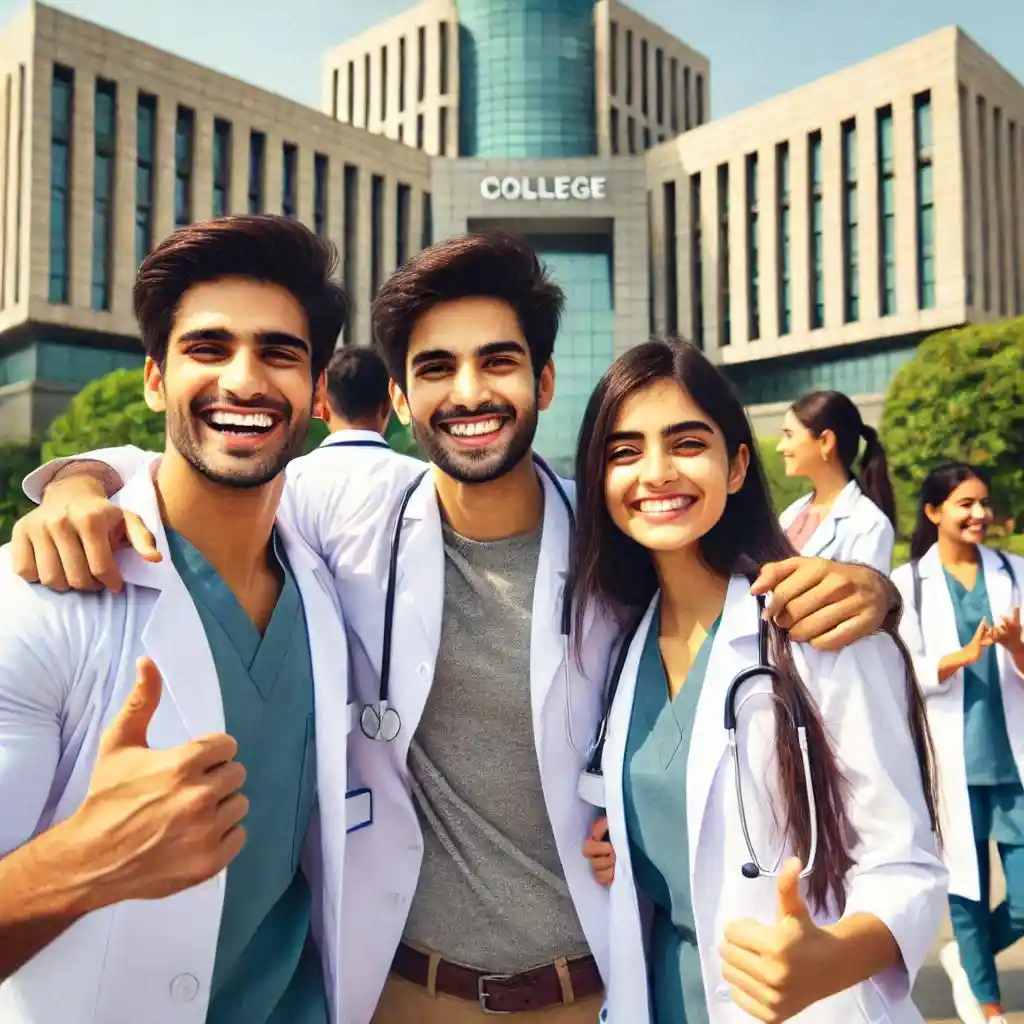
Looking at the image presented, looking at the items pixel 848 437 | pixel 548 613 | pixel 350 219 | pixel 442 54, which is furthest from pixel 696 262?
pixel 548 613

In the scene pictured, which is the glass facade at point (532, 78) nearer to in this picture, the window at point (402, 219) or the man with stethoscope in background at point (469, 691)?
the window at point (402, 219)

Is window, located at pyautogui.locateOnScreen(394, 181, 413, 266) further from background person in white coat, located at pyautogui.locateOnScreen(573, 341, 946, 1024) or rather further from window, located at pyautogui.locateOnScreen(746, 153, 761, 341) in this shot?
background person in white coat, located at pyautogui.locateOnScreen(573, 341, 946, 1024)

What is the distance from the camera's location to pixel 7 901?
1.80 m

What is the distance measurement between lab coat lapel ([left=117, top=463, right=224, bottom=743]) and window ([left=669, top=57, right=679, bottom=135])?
55143 mm

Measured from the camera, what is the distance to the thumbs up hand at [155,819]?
1.76 meters

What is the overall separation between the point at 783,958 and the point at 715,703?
0.62 metres

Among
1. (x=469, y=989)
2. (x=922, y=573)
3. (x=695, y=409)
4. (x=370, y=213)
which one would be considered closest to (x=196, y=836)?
(x=469, y=989)

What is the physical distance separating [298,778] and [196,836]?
59 centimetres

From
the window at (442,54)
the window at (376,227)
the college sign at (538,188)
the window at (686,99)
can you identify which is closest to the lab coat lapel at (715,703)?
the window at (376,227)

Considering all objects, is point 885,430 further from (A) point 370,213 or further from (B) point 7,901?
(B) point 7,901

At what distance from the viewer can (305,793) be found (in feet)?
7.79

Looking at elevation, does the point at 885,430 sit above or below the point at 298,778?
above

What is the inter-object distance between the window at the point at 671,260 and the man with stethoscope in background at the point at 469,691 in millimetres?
40463

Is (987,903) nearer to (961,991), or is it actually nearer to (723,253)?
(961,991)
